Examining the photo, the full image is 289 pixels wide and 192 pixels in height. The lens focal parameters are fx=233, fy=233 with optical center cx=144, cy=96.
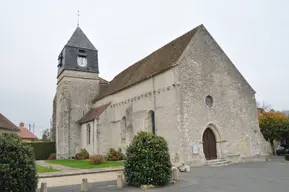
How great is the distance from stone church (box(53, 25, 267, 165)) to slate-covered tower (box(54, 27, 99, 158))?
302 centimetres

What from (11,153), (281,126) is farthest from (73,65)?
(281,126)

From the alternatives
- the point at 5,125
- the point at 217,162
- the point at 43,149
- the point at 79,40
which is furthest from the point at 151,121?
the point at 5,125

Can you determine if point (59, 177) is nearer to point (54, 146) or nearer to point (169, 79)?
point (169, 79)

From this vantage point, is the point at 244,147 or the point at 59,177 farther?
the point at 244,147

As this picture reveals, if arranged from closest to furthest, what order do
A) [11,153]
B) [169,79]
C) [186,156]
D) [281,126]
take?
[11,153]
[186,156]
[169,79]
[281,126]

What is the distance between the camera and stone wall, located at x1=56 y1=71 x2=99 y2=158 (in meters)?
26.5

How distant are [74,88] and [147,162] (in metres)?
20.8

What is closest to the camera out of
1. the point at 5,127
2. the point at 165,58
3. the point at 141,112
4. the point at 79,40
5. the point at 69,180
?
the point at 69,180

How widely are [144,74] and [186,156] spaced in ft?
26.6

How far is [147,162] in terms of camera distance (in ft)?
31.5

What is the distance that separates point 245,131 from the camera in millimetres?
18844

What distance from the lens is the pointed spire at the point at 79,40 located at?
29.4 meters

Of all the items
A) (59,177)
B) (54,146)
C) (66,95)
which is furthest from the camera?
(54,146)

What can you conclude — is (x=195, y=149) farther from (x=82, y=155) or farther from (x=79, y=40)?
(x=79, y=40)
